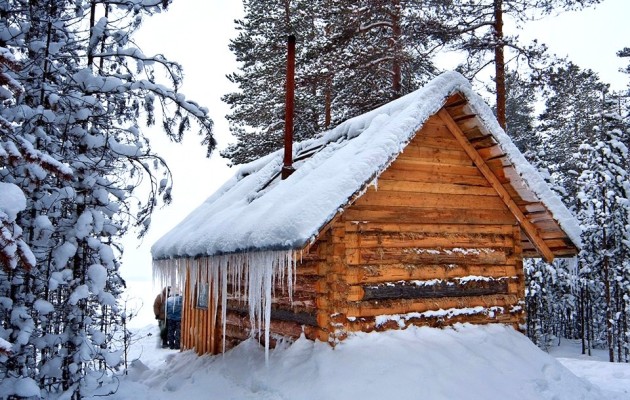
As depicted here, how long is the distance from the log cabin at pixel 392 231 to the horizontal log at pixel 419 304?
0.7 inches

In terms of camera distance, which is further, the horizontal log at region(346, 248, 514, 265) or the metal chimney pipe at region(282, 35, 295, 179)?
the metal chimney pipe at region(282, 35, 295, 179)

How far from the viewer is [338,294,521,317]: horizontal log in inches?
278

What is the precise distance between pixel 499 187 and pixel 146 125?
19.7 feet

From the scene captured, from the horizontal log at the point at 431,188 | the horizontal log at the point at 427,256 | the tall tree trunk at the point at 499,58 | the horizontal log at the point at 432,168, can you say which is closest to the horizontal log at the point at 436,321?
the horizontal log at the point at 427,256

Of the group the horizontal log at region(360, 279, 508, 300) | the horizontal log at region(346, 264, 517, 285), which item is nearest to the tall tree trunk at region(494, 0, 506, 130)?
the horizontal log at region(346, 264, 517, 285)

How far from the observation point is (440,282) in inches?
317

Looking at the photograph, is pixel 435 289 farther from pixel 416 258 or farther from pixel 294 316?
pixel 294 316

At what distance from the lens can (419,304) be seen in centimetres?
774

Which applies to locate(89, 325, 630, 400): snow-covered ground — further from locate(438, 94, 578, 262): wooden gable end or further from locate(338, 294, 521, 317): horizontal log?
locate(438, 94, 578, 262): wooden gable end

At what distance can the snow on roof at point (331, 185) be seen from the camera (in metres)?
6.10

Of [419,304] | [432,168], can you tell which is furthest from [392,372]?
[432,168]

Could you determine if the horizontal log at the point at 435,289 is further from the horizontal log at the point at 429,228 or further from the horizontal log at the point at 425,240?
the horizontal log at the point at 429,228

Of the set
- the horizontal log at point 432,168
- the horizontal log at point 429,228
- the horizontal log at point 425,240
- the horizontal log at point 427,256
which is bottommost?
the horizontal log at point 427,256

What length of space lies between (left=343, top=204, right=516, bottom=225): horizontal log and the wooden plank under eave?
16 centimetres
